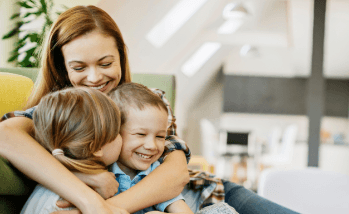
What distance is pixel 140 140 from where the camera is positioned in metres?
0.76

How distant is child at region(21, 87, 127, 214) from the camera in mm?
616

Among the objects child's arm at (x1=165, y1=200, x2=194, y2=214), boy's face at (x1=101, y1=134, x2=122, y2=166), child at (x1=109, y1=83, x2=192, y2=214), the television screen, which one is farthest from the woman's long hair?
the television screen

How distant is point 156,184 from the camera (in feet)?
2.43

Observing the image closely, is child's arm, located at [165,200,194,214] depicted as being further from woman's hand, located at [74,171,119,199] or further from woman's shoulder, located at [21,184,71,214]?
woman's shoulder, located at [21,184,71,214]

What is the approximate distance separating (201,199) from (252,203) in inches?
6.6

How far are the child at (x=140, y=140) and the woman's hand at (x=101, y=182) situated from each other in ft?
0.27

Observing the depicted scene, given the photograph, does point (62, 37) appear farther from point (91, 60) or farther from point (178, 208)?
point (178, 208)

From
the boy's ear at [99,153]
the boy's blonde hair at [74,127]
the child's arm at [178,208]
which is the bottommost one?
the child's arm at [178,208]

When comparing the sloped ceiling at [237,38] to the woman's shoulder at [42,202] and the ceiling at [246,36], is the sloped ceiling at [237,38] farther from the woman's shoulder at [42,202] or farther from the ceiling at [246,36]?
the woman's shoulder at [42,202]

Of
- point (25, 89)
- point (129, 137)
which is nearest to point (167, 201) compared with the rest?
point (129, 137)

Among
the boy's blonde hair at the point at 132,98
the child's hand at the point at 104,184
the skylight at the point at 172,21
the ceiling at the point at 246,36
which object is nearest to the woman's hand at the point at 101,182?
the child's hand at the point at 104,184

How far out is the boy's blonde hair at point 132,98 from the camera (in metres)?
0.79

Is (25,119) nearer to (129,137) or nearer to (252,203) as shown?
(129,137)

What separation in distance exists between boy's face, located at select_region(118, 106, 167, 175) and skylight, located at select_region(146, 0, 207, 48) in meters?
2.85
